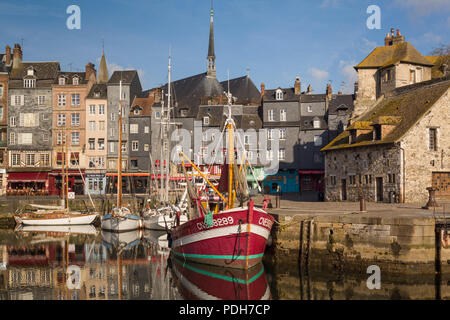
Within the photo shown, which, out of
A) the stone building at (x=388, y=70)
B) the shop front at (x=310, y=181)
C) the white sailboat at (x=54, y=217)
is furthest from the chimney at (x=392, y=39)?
the white sailboat at (x=54, y=217)

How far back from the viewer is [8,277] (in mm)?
22734

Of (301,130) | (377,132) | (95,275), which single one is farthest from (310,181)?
(95,275)

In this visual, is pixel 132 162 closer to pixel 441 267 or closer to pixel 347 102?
pixel 347 102

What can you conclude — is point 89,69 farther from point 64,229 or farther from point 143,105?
point 64,229

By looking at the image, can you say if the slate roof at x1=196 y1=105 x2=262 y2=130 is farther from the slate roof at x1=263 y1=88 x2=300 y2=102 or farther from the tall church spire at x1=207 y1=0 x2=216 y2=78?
the tall church spire at x1=207 y1=0 x2=216 y2=78

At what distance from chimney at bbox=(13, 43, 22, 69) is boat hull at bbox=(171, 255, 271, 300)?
49939 millimetres

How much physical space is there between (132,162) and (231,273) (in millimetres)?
43117

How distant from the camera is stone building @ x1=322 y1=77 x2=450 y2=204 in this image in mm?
30641

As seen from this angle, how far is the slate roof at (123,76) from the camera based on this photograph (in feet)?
208

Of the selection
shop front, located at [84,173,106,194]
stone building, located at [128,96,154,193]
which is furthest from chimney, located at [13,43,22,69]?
shop front, located at [84,173,106,194]

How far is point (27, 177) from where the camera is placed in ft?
195

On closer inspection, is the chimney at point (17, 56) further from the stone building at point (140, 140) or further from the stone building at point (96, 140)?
the stone building at point (140, 140)
